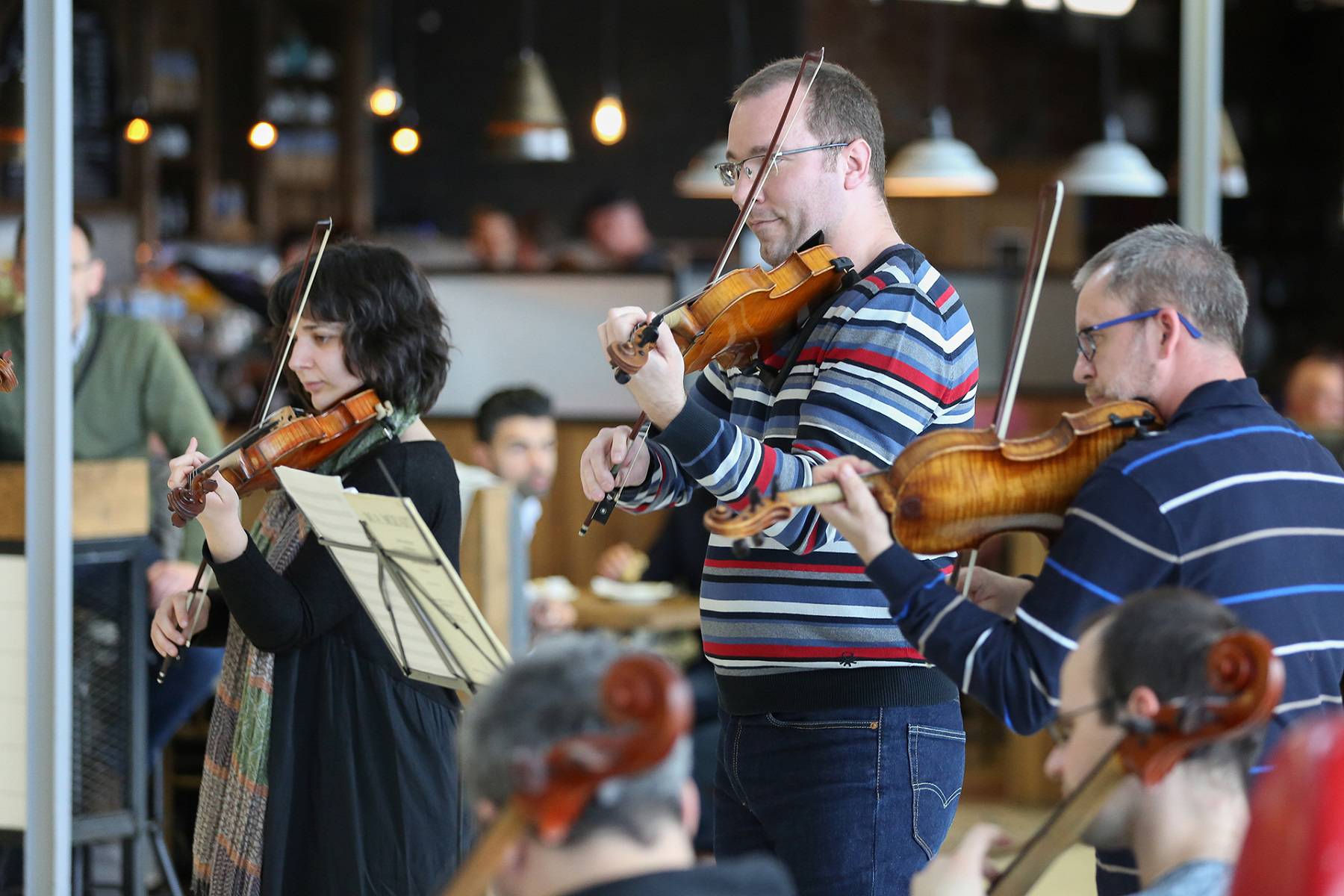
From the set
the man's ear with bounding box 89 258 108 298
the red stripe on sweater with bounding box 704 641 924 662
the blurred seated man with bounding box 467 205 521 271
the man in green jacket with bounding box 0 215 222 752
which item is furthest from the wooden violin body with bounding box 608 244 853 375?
the blurred seated man with bounding box 467 205 521 271

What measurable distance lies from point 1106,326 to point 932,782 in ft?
1.67

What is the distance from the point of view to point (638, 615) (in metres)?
3.83

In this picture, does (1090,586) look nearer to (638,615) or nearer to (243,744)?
(243,744)

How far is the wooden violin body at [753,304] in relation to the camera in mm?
1698

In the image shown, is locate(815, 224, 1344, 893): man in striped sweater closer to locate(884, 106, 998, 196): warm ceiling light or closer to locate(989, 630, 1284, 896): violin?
locate(989, 630, 1284, 896): violin

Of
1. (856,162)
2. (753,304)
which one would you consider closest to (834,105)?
(856,162)

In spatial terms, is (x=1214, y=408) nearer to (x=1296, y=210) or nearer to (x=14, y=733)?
(x=14, y=733)

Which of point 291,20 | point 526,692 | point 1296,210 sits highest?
point 291,20

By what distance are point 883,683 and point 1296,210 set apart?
7089 mm

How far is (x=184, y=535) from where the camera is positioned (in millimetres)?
3180

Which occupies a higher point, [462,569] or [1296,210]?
[1296,210]

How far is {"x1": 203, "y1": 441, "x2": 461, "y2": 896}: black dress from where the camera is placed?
182cm

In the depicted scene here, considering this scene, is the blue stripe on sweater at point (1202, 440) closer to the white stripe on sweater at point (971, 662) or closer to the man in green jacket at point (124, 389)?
the white stripe on sweater at point (971, 662)

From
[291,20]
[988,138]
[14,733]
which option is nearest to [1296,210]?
[988,138]
